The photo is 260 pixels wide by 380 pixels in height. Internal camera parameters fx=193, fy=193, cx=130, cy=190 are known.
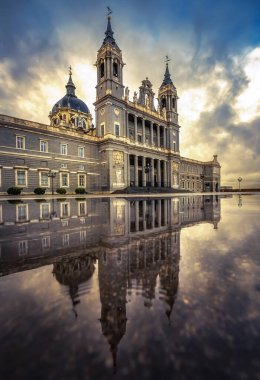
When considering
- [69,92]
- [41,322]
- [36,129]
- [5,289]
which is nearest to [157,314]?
[41,322]

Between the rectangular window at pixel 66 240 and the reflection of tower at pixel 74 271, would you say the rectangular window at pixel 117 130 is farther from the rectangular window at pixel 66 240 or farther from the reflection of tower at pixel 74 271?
the reflection of tower at pixel 74 271

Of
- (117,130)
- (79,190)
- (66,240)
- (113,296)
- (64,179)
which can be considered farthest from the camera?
(117,130)

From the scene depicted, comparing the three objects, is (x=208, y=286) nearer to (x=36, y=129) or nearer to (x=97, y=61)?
(x=36, y=129)

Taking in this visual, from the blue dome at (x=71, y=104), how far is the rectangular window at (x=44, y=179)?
95.9ft

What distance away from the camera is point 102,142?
36.0 metres

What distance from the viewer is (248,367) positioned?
1.06 metres

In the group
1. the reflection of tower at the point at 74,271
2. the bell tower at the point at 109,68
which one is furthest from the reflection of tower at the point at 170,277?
the bell tower at the point at 109,68

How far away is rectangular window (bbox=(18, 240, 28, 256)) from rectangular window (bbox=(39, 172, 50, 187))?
27742mm

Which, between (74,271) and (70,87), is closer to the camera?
(74,271)

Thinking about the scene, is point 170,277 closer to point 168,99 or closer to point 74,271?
point 74,271

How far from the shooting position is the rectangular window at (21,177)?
26.8 metres

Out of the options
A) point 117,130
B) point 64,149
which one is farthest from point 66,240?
point 117,130

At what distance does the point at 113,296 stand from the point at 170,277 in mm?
758

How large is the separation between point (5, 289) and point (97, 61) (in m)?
44.6
